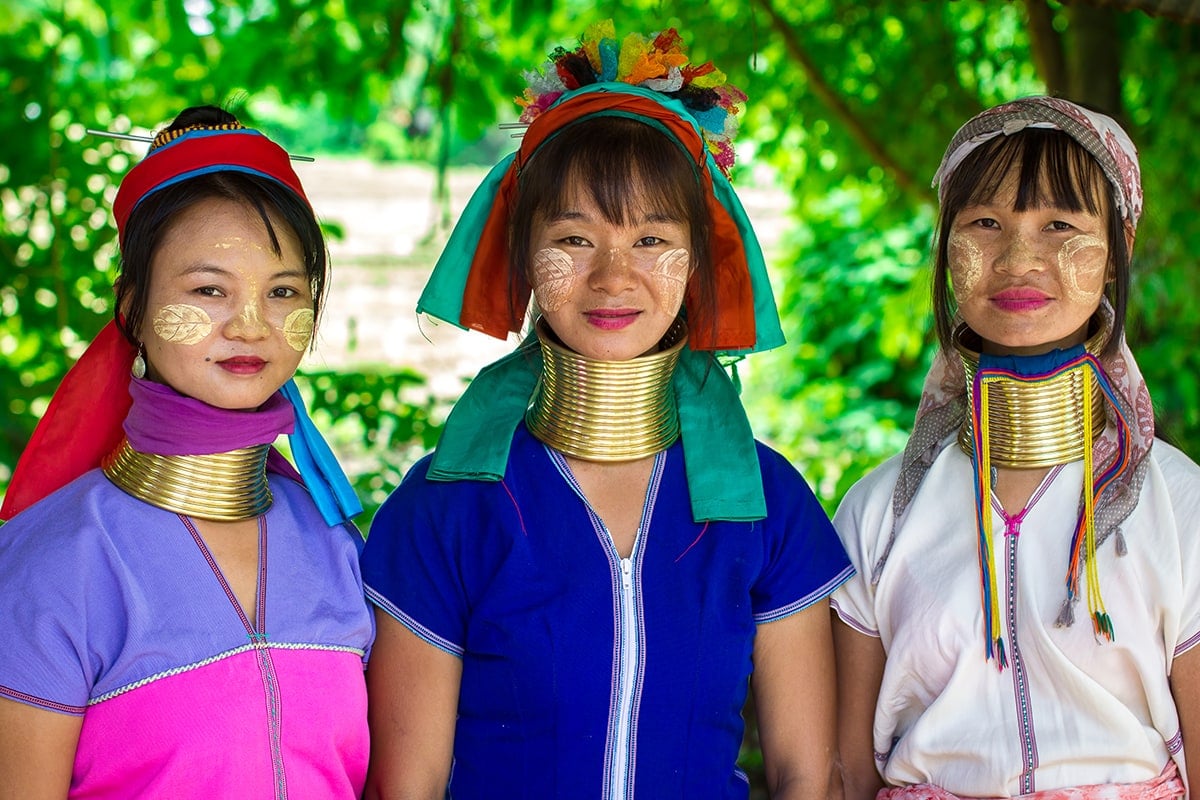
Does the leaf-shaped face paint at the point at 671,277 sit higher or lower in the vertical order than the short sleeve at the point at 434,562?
higher

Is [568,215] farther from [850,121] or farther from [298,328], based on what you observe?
[850,121]

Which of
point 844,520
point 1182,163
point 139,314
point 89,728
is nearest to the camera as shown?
point 89,728

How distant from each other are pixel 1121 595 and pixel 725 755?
0.86 meters

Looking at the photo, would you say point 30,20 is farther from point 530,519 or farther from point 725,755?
point 725,755

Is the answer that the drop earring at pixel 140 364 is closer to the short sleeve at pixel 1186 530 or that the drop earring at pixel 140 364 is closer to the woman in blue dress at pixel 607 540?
the woman in blue dress at pixel 607 540

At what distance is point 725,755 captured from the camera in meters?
2.72

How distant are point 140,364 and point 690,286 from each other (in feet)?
3.80

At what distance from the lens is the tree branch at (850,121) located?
5.12 meters

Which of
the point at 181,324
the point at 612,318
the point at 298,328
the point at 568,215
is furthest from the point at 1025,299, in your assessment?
the point at 181,324

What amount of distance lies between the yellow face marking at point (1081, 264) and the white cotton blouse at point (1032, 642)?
0.37 metres

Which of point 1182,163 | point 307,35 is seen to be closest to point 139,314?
point 307,35

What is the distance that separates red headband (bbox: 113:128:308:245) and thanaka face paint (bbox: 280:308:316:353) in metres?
0.26

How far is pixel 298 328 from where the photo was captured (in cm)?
258

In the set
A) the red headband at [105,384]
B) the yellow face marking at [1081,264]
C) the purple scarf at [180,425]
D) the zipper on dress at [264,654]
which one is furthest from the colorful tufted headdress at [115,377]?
the yellow face marking at [1081,264]
